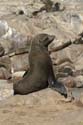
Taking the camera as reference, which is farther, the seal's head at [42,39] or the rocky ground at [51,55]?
the seal's head at [42,39]

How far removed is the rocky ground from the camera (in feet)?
25.8

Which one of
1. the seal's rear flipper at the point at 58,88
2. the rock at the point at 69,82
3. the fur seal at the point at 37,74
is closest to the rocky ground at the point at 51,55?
the rock at the point at 69,82

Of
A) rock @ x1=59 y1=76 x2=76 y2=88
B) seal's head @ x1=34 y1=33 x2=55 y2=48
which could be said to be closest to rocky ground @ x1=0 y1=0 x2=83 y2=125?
rock @ x1=59 y1=76 x2=76 y2=88

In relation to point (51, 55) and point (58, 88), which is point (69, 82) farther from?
point (51, 55)

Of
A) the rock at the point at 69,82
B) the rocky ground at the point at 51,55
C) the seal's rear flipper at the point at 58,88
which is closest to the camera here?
the rocky ground at the point at 51,55

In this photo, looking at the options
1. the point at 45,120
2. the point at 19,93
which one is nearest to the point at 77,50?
the point at 19,93

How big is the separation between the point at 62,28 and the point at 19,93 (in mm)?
6282

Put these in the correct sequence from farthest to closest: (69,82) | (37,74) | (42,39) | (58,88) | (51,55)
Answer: (51,55) → (69,82) → (42,39) → (37,74) → (58,88)

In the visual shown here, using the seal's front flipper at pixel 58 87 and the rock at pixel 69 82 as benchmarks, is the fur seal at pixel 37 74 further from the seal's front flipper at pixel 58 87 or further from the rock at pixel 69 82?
the rock at pixel 69 82

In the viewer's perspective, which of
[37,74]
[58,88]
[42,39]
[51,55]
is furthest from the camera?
[51,55]

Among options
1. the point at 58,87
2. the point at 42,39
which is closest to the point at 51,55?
the point at 42,39

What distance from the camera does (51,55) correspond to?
14.5 metres

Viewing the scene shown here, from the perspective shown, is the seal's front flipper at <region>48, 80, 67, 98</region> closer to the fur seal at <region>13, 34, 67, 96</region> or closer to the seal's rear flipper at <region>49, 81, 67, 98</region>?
the seal's rear flipper at <region>49, 81, 67, 98</region>

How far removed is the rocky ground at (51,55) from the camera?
7.86 m
